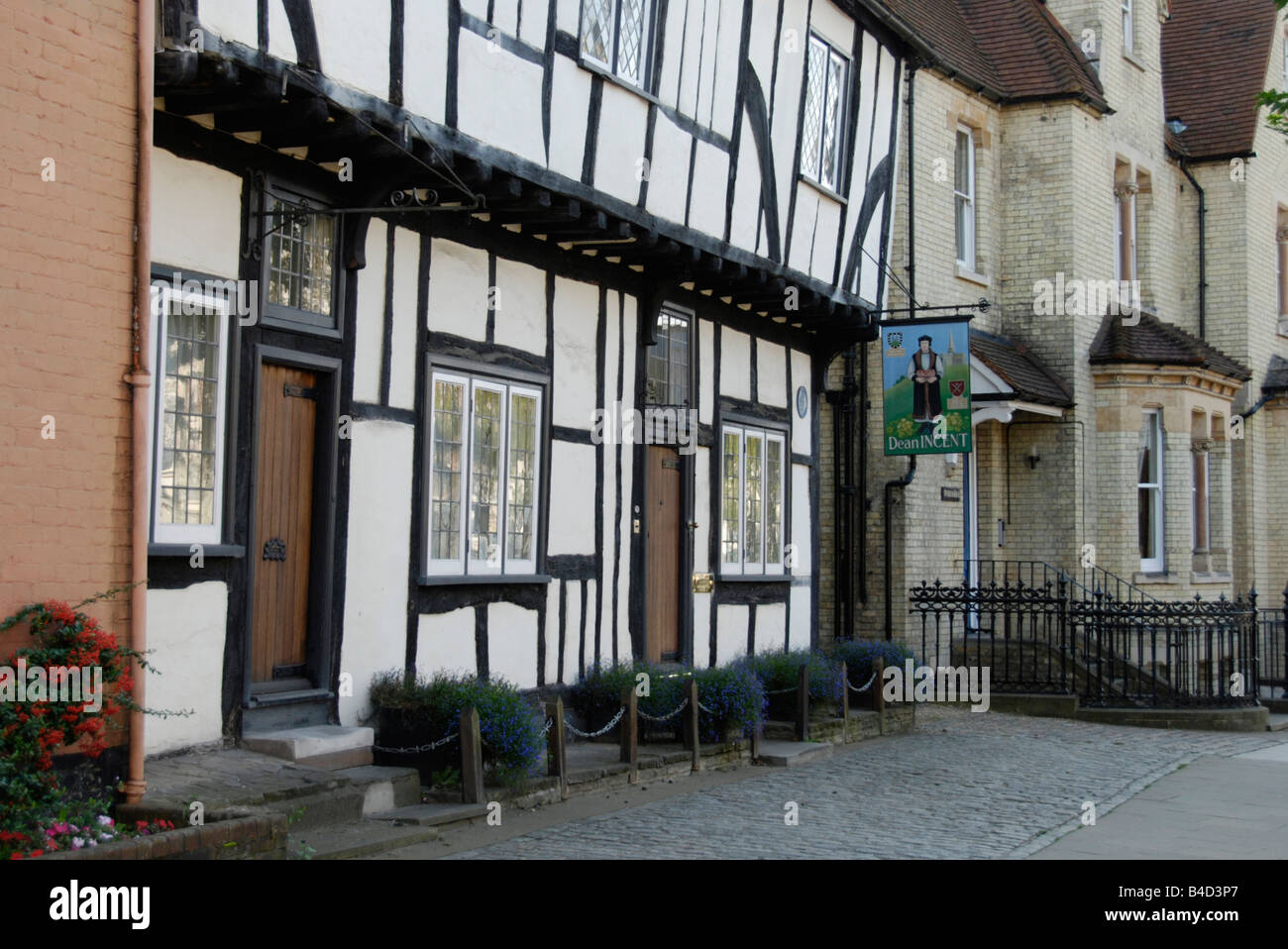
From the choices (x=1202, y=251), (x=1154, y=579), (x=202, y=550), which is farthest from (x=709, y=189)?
(x=1202, y=251)

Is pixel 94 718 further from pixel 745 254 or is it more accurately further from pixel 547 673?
pixel 745 254

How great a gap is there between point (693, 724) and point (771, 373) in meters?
5.10

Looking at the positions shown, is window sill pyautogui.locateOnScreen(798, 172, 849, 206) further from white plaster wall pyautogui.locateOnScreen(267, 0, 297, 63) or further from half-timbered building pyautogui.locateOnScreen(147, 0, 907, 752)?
white plaster wall pyautogui.locateOnScreen(267, 0, 297, 63)

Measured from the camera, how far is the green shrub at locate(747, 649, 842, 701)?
44.9 feet

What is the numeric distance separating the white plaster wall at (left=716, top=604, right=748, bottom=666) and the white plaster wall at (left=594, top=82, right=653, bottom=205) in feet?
15.0

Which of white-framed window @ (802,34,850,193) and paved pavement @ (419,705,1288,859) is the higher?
A: white-framed window @ (802,34,850,193)

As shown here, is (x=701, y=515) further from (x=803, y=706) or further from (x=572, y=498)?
(x=572, y=498)

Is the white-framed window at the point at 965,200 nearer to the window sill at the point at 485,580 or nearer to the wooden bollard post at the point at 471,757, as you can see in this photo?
the window sill at the point at 485,580

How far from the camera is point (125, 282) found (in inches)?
292

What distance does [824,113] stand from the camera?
15648 mm

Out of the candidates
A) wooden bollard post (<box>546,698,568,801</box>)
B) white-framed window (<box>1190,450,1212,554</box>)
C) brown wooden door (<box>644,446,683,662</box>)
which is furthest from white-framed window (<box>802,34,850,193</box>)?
white-framed window (<box>1190,450,1212,554</box>)

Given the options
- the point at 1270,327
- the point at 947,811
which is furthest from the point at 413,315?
the point at 1270,327

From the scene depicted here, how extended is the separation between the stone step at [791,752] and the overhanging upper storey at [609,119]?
4.37m

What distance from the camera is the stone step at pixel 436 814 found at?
8.62 metres
